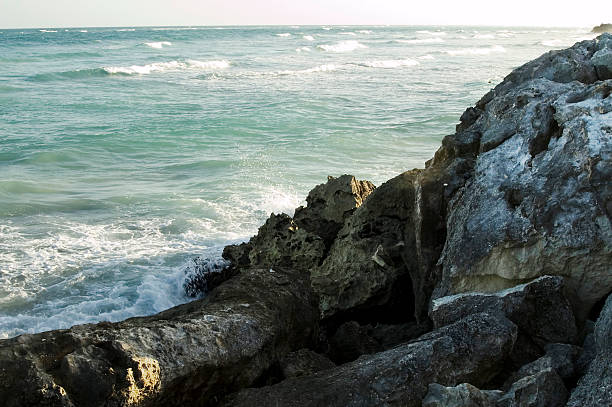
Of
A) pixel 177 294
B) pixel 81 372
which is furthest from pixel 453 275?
pixel 177 294

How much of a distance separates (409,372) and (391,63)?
123 ft

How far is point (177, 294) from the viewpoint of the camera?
26.2ft

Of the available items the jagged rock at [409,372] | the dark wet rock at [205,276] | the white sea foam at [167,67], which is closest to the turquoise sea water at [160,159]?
the dark wet rock at [205,276]

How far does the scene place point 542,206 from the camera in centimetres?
461

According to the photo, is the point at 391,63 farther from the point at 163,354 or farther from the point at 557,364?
the point at 163,354

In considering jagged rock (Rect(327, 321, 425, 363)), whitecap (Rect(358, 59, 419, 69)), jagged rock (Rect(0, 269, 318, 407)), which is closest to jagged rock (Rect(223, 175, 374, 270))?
jagged rock (Rect(327, 321, 425, 363))

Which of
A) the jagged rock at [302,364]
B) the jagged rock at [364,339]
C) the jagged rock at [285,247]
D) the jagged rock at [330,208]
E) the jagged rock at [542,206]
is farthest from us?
the jagged rock at [330,208]

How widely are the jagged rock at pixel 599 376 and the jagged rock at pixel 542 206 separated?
2.10 ft

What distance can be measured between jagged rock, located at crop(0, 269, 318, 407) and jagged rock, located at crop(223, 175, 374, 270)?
1867 mm

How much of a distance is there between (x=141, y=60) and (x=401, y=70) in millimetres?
16539

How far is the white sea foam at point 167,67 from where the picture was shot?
3350 centimetres

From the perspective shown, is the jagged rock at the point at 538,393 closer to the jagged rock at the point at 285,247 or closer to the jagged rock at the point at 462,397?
the jagged rock at the point at 462,397

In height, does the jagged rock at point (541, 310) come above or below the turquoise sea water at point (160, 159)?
above

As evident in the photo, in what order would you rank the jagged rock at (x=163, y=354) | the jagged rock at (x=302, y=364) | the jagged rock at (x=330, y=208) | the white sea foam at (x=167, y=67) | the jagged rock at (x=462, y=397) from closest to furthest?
the jagged rock at (x=462, y=397)
the jagged rock at (x=163, y=354)
the jagged rock at (x=302, y=364)
the jagged rock at (x=330, y=208)
the white sea foam at (x=167, y=67)
